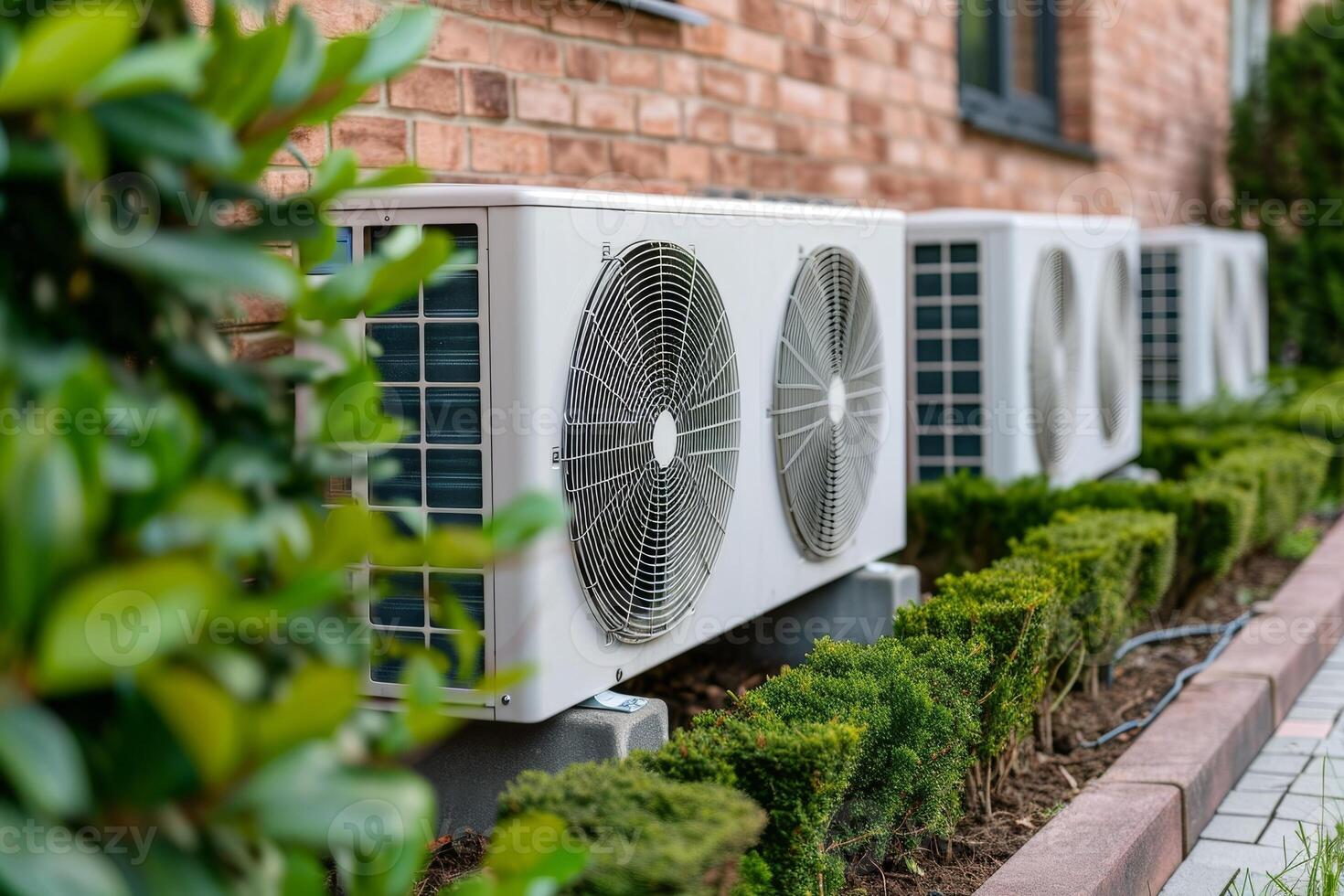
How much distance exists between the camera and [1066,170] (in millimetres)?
7047

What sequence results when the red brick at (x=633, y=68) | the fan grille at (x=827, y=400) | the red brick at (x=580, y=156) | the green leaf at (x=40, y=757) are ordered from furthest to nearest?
the red brick at (x=633, y=68) → the red brick at (x=580, y=156) → the fan grille at (x=827, y=400) → the green leaf at (x=40, y=757)

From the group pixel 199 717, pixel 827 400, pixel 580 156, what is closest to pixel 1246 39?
pixel 580 156

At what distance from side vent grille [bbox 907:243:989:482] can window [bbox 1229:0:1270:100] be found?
702cm

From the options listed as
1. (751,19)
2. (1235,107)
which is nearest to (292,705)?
(751,19)

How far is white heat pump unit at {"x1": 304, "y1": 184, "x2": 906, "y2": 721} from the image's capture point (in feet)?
6.68

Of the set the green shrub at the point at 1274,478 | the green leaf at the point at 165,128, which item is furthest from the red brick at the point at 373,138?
the green shrub at the point at 1274,478

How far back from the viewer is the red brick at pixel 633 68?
3691 mm

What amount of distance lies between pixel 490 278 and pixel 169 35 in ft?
3.30

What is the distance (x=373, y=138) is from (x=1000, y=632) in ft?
5.12

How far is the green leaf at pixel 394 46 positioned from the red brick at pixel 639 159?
8.66 feet

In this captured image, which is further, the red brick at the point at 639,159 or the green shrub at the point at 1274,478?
the green shrub at the point at 1274,478

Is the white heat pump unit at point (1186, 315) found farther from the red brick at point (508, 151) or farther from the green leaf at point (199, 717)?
the green leaf at point (199, 717)

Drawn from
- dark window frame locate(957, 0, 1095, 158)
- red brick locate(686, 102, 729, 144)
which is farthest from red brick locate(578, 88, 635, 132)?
dark window frame locate(957, 0, 1095, 158)

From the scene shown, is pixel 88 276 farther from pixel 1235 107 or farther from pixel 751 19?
pixel 1235 107
